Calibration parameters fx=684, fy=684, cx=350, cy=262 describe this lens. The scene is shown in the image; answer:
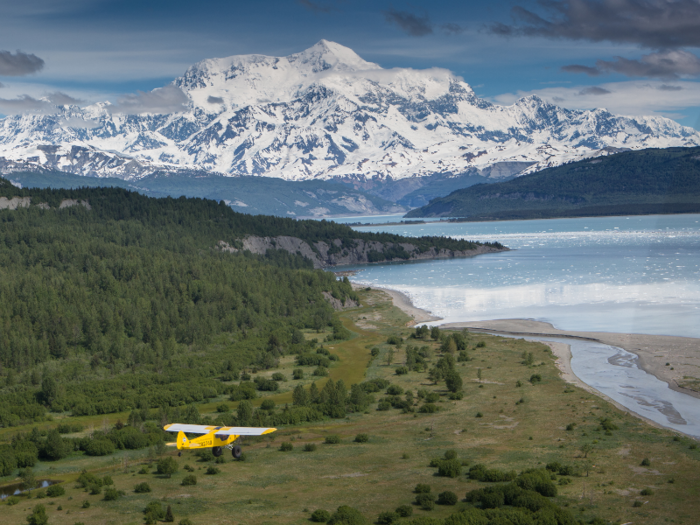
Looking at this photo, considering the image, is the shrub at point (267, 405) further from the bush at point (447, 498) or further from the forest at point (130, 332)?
the bush at point (447, 498)

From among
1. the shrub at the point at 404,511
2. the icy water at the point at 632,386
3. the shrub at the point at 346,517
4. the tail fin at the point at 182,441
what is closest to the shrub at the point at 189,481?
the tail fin at the point at 182,441

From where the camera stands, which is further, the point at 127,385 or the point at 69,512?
the point at 127,385

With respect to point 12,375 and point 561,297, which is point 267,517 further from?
point 561,297

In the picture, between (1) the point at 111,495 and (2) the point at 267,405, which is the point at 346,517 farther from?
(2) the point at 267,405

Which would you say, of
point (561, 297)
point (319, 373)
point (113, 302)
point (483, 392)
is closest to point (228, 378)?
point (319, 373)

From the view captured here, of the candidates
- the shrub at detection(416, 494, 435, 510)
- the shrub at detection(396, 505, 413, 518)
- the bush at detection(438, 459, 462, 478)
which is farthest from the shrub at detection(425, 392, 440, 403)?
the shrub at detection(396, 505, 413, 518)

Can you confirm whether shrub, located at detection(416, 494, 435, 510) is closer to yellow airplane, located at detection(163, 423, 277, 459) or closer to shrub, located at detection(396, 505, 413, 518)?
shrub, located at detection(396, 505, 413, 518)
